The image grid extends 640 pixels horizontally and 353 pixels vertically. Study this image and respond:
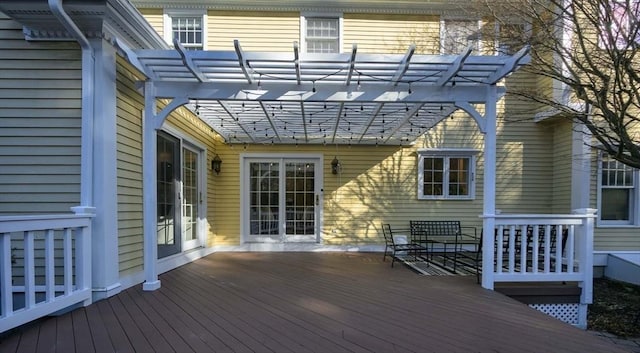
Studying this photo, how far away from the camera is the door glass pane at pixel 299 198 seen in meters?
7.64

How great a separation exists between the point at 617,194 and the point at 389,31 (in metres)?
5.83

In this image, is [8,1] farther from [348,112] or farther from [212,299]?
[348,112]

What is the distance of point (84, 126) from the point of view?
3.56m

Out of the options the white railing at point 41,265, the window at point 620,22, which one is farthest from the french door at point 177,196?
the window at point 620,22

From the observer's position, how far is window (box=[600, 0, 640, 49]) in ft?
14.5

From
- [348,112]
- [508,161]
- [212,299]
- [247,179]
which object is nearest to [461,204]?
[508,161]

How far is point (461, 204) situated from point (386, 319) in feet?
17.2

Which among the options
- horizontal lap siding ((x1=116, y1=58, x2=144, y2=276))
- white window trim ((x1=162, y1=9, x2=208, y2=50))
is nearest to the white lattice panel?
horizontal lap siding ((x1=116, y1=58, x2=144, y2=276))

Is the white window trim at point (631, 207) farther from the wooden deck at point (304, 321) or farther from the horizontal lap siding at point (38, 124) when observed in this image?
the horizontal lap siding at point (38, 124)

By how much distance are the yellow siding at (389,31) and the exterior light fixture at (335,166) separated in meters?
2.46

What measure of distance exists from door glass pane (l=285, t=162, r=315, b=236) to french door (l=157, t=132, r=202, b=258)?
1915 millimetres

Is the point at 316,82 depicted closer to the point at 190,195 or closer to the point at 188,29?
the point at 190,195

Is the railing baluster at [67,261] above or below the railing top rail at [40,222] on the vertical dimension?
below

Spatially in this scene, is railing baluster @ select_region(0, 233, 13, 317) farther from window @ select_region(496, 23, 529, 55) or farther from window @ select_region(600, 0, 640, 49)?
window @ select_region(496, 23, 529, 55)
